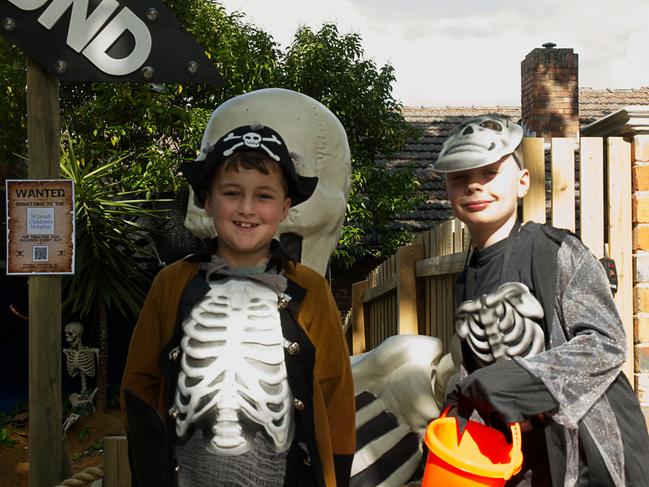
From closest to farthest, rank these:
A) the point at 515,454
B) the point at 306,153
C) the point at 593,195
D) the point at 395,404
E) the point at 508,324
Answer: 1. the point at 515,454
2. the point at 508,324
3. the point at 306,153
4. the point at 395,404
5. the point at 593,195

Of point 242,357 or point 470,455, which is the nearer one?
point 470,455

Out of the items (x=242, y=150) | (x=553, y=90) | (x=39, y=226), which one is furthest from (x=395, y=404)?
(x=553, y=90)

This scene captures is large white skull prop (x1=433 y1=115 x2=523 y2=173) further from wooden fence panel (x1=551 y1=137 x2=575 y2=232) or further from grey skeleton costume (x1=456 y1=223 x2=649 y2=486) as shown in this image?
wooden fence panel (x1=551 y1=137 x2=575 y2=232)

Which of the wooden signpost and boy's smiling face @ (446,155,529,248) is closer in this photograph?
boy's smiling face @ (446,155,529,248)

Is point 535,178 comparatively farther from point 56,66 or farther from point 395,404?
point 56,66

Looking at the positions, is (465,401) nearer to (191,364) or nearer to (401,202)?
(191,364)

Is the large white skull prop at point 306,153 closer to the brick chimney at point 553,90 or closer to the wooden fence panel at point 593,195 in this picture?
the wooden fence panel at point 593,195

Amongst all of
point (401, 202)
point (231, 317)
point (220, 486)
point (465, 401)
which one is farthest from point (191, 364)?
point (401, 202)

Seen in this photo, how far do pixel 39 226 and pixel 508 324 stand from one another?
2.33 metres

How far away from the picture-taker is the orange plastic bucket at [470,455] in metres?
1.93

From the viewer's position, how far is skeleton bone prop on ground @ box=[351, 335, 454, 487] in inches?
124

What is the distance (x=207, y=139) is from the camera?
10.2 ft

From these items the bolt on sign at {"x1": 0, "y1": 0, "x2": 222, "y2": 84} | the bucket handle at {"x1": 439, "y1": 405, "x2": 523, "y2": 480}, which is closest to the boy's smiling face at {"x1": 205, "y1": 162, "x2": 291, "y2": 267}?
the bucket handle at {"x1": 439, "y1": 405, "x2": 523, "y2": 480}

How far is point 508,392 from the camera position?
1998 millimetres
